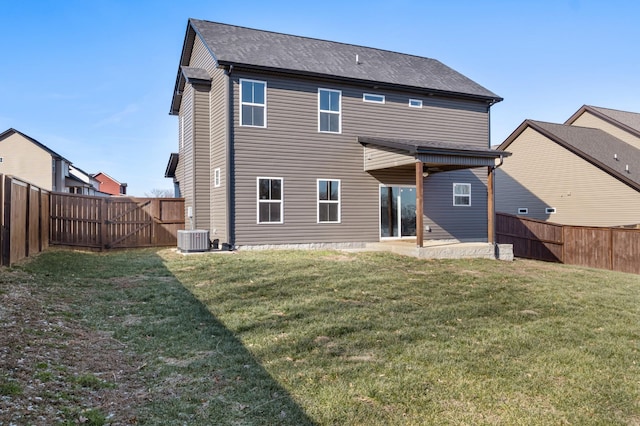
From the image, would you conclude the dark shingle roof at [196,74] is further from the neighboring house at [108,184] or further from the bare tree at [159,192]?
the bare tree at [159,192]

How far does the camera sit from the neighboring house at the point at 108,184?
68.6 meters

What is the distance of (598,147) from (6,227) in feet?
83.1

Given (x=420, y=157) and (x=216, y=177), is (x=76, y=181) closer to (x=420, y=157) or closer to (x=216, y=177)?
(x=216, y=177)

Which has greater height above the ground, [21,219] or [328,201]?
[328,201]

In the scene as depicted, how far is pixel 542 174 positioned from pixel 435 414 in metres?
23.1

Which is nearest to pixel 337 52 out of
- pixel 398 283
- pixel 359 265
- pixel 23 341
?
pixel 359 265

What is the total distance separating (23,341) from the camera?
4961 millimetres

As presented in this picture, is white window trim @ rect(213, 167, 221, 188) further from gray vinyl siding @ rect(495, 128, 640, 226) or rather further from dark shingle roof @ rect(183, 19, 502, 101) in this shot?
gray vinyl siding @ rect(495, 128, 640, 226)

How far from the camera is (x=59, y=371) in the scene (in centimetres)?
436

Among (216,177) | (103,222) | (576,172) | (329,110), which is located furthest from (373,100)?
(576,172)

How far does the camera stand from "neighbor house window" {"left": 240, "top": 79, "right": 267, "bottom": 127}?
46.3ft

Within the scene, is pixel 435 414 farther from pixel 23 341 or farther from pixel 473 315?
pixel 23 341

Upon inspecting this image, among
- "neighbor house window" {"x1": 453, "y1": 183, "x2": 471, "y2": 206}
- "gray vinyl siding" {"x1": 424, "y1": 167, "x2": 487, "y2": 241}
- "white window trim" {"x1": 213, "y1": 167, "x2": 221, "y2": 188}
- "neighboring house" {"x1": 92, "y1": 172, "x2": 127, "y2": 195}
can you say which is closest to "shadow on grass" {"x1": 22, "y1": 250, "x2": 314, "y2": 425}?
"white window trim" {"x1": 213, "y1": 167, "x2": 221, "y2": 188}

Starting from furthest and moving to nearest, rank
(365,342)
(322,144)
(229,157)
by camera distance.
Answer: (322,144) → (229,157) → (365,342)
